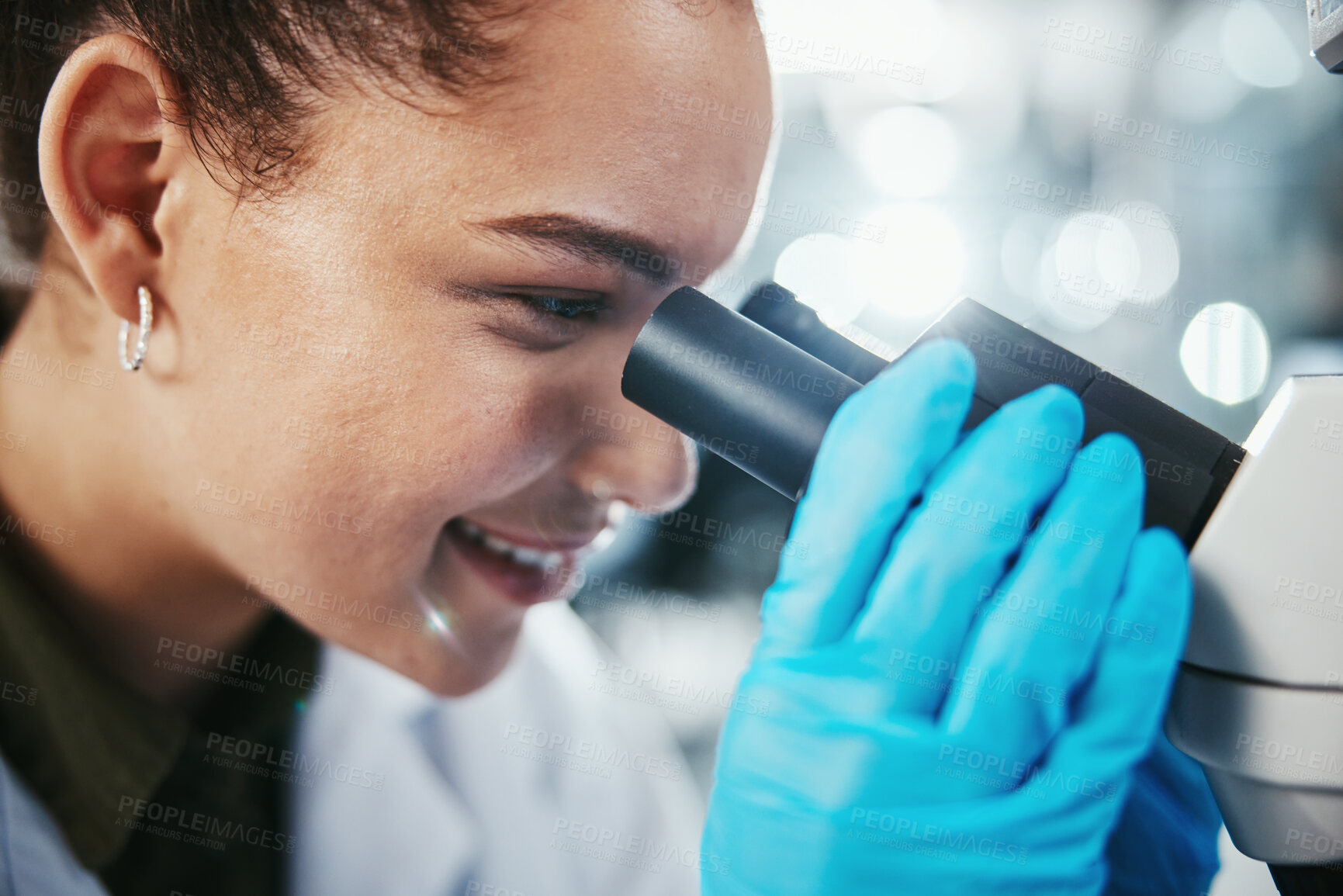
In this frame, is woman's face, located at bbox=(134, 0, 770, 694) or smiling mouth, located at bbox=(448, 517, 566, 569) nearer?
woman's face, located at bbox=(134, 0, 770, 694)

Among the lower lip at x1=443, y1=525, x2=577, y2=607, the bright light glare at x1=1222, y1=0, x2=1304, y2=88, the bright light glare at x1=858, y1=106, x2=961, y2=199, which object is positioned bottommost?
the lower lip at x1=443, y1=525, x2=577, y2=607

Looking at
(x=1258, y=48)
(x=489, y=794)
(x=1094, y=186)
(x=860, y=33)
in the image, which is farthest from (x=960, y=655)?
(x=1258, y=48)

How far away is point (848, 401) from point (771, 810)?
0.78ft

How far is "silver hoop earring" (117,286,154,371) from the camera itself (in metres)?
0.49

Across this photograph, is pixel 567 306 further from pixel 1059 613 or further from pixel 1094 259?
pixel 1094 259

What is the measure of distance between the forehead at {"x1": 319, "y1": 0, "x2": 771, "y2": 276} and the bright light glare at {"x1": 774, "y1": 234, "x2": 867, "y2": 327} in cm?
50

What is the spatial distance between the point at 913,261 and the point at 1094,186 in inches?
17.3

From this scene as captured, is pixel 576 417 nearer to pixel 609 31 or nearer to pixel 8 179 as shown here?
pixel 609 31

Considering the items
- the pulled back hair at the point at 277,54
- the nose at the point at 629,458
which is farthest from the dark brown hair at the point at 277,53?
the nose at the point at 629,458

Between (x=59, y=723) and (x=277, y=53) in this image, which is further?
(x=59, y=723)

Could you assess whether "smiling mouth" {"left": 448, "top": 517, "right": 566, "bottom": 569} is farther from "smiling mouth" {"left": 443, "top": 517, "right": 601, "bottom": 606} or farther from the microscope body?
the microscope body

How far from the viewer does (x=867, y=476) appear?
0.39m

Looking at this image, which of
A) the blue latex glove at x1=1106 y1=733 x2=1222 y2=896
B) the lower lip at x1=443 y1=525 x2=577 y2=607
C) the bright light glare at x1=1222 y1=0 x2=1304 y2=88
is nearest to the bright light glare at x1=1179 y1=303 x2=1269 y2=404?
the bright light glare at x1=1222 y1=0 x2=1304 y2=88

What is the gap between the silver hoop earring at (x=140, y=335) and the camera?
486 millimetres
